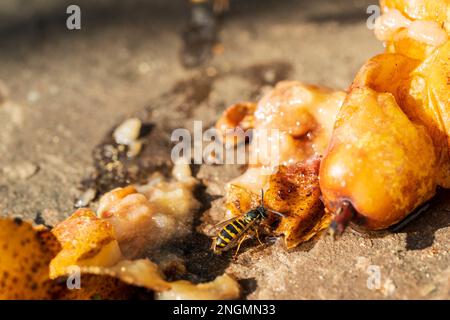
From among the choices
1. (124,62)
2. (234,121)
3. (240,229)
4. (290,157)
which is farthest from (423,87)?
(124,62)

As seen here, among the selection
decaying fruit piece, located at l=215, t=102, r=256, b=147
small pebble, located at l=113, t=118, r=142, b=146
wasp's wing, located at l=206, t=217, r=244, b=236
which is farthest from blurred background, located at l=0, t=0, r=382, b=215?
wasp's wing, located at l=206, t=217, r=244, b=236

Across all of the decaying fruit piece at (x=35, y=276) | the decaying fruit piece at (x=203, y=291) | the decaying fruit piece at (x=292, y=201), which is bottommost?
the decaying fruit piece at (x=203, y=291)

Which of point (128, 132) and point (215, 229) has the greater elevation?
point (128, 132)

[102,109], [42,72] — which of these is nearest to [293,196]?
[102,109]

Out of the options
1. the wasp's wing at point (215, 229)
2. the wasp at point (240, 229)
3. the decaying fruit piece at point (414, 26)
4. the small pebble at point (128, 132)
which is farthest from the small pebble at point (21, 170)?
the decaying fruit piece at point (414, 26)

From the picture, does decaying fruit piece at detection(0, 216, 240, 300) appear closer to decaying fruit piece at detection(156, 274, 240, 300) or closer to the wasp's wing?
decaying fruit piece at detection(156, 274, 240, 300)

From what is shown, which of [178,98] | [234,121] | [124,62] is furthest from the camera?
[124,62]

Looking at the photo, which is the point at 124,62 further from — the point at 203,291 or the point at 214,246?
the point at 203,291

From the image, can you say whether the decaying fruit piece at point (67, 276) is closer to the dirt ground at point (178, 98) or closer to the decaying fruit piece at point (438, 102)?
the dirt ground at point (178, 98)
